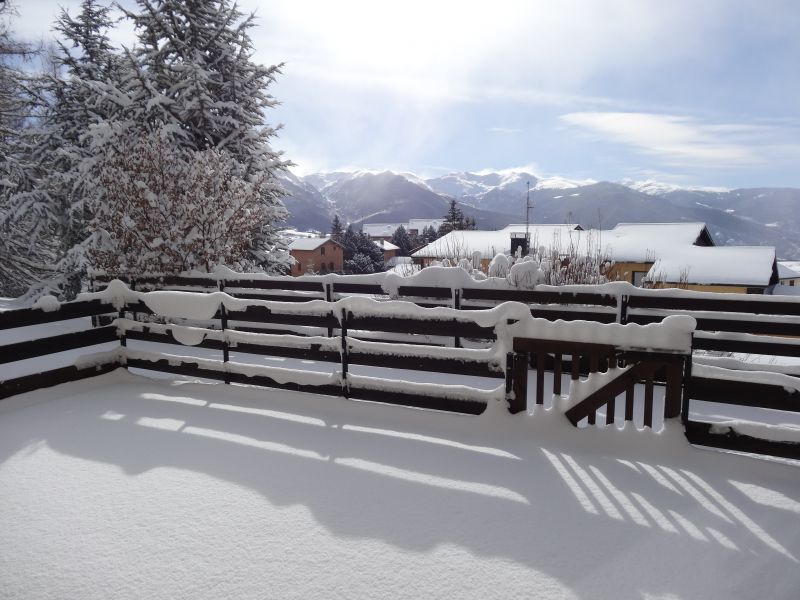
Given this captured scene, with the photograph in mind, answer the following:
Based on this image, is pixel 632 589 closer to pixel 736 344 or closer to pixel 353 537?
pixel 353 537

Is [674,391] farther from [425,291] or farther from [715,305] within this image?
[425,291]

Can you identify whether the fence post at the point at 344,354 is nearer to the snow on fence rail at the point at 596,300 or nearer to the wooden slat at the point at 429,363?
the wooden slat at the point at 429,363

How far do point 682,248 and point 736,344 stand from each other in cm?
2762

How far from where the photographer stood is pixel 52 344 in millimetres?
6621

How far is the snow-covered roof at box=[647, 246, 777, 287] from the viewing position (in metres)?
26.7

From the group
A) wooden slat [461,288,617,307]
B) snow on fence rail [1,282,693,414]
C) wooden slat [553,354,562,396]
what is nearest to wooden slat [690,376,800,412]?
snow on fence rail [1,282,693,414]

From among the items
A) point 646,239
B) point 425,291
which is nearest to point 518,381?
A: point 425,291

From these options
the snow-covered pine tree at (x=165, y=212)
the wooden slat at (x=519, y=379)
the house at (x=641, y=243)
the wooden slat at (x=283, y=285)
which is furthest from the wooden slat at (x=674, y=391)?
the house at (x=641, y=243)

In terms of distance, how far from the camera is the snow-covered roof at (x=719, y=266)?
26703mm

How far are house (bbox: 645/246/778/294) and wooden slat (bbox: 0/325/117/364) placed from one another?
25.1 meters

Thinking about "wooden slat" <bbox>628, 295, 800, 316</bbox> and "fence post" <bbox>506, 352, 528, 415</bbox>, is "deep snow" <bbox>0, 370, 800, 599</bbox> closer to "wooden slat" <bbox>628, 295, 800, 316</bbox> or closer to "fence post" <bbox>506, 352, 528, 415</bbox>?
"fence post" <bbox>506, 352, 528, 415</bbox>

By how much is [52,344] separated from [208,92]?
1235 cm

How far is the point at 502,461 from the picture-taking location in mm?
4562

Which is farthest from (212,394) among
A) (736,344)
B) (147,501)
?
(736,344)
